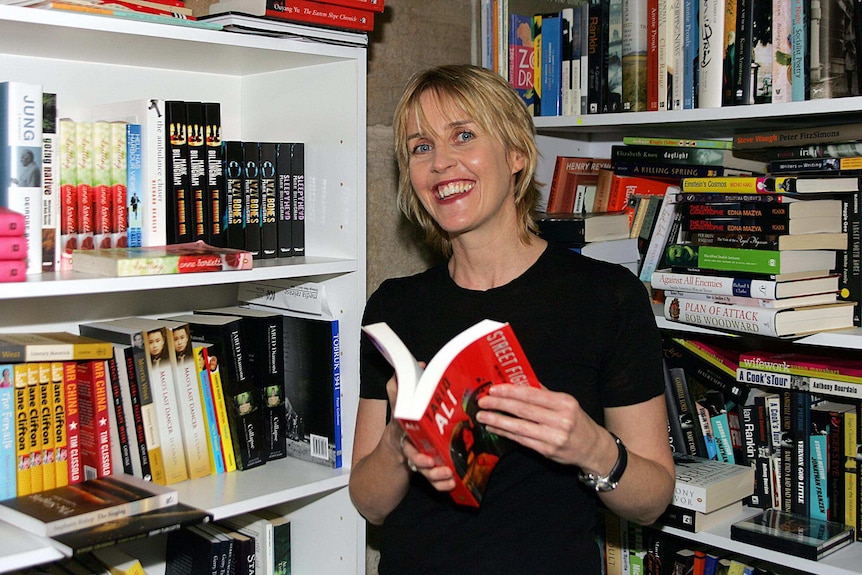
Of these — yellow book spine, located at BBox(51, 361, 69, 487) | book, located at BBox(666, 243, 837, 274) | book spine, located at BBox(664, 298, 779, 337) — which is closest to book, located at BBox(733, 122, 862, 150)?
book, located at BBox(666, 243, 837, 274)

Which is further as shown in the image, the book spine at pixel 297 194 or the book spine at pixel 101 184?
the book spine at pixel 297 194

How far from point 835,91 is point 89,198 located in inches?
50.0

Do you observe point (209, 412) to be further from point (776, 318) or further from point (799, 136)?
point (799, 136)

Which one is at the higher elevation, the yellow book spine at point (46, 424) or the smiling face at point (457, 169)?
the smiling face at point (457, 169)

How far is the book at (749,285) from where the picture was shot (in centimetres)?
157

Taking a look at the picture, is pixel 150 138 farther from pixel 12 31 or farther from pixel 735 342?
pixel 735 342

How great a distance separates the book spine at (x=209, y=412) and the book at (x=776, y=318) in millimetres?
930

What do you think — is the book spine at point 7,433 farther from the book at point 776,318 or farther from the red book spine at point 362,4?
the book at point 776,318

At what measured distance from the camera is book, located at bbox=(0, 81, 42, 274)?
1269 mm

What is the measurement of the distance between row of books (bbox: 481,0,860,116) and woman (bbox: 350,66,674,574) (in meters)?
0.41

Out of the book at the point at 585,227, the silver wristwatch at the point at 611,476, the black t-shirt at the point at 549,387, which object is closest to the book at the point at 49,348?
the black t-shirt at the point at 549,387

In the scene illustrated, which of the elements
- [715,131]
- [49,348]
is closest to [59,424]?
[49,348]

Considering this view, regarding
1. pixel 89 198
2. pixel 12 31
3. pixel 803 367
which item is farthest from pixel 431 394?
pixel 803 367

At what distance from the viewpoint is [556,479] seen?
1.41 m
